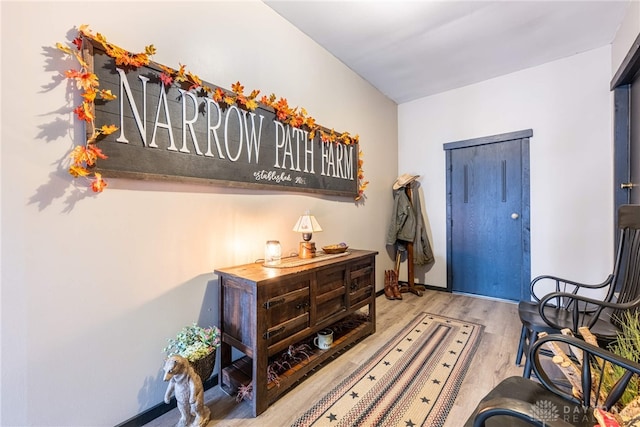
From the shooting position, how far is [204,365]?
1451 mm

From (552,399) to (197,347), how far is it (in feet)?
5.20

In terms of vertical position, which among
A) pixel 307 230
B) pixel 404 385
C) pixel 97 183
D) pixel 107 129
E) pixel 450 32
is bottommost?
pixel 404 385

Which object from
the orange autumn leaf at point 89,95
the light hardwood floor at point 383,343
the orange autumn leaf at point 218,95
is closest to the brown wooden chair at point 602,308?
the light hardwood floor at point 383,343

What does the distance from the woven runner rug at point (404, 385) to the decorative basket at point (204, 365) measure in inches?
21.5

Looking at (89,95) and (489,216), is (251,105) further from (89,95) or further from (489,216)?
(489,216)

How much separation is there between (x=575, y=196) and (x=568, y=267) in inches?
29.0

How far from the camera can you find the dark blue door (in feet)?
10.1

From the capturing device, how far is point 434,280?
12.0ft

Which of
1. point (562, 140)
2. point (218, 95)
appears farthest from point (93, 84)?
point (562, 140)

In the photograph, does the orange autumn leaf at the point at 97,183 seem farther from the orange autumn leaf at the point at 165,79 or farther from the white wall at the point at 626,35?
the white wall at the point at 626,35

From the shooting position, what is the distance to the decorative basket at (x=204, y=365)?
1.41 meters

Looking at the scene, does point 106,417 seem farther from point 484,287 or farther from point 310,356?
point 484,287

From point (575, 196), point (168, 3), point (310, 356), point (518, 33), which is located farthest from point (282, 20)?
point (575, 196)

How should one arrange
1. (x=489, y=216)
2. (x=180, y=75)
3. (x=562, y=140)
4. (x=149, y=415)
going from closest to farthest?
(x=149, y=415) → (x=180, y=75) → (x=562, y=140) → (x=489, y=216)
